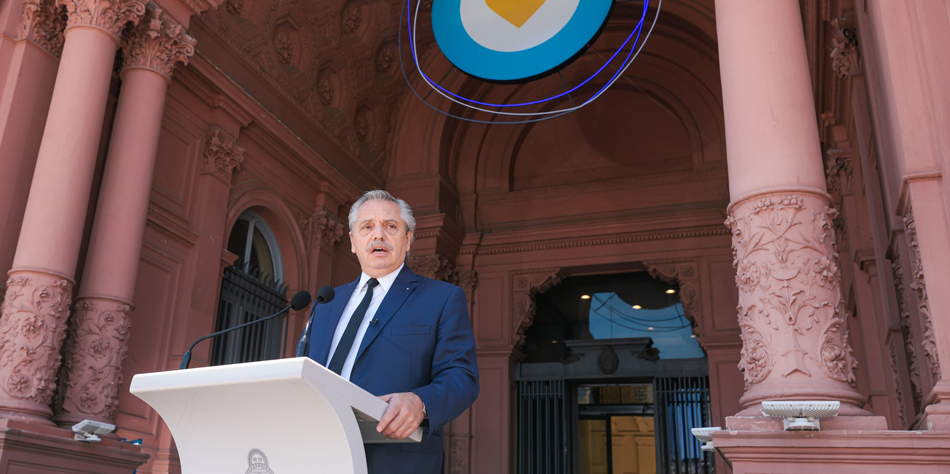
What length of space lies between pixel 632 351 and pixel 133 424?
6.73m

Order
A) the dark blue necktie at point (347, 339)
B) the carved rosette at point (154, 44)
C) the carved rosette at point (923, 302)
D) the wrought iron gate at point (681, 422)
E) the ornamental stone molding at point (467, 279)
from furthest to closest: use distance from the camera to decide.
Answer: the ornamental stone molding at point (467, 279) < the wrought iron gate at point (681, 422) < the carved rosette at point (154, 44) < the carved rosette at point (923, 302) < the dark blue necktie at point (347, 339)

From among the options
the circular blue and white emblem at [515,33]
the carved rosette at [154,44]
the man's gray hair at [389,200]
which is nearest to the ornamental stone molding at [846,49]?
the circular blue and white emblem at [515,33]

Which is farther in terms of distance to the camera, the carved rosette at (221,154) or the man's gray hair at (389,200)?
the carved rosette at (221,154)

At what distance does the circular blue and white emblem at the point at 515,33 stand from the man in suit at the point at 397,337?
3.96 meters

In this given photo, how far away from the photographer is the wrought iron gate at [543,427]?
406 inches

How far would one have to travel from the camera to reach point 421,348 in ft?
7.13

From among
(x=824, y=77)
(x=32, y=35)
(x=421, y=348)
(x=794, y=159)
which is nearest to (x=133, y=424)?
(x=32, y=35)

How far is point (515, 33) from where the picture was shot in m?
6.38

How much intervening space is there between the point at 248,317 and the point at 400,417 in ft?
23.2

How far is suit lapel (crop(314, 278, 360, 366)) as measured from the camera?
2289mm

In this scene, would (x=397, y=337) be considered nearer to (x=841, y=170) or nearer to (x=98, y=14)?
(x=98, y=14)

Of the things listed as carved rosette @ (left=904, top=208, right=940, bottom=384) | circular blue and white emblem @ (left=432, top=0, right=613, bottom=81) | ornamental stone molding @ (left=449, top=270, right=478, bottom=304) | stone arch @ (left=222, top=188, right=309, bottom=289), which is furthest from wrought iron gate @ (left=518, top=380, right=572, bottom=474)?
carved rosette @ (left=904, top=208, right=940, bottom=384)

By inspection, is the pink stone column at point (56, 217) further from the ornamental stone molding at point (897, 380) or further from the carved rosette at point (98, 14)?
the ornamental stone molding at point (897, 380)

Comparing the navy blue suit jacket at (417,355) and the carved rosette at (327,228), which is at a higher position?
the carved rosette at (327,228)
